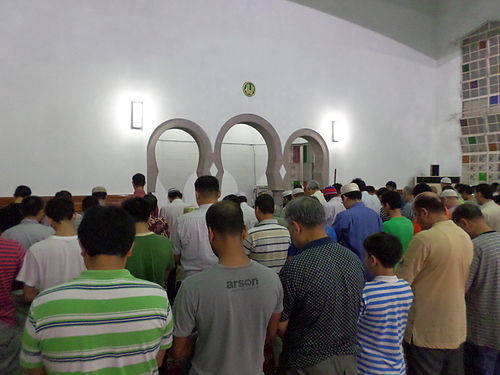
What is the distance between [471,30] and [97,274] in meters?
12.1

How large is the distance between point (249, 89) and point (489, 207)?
5368 mm

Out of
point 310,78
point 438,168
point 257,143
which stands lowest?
point 438,168

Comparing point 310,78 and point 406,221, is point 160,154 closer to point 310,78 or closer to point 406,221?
point 310,78

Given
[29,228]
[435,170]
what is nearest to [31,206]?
[29,228]

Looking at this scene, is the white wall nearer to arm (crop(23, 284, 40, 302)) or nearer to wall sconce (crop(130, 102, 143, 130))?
wall sconce (crop(130, 102, 143, 130))

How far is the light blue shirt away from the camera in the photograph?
161 inches

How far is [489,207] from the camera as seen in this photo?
195 inches

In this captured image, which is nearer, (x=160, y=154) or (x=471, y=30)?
(x=471, y=30)

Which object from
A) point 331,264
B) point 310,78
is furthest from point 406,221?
point 310,78

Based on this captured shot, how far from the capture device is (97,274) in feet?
4.98

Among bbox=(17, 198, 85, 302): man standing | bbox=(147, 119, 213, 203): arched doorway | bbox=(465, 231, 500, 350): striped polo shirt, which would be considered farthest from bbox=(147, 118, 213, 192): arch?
bbox=(465, 231, 500, 350): striped polo shirt

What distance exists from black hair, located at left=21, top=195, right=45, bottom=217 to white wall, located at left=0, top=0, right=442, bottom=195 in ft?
11.3

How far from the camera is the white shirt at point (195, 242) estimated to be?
11.4ft

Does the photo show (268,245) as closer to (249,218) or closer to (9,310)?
(249,218)
